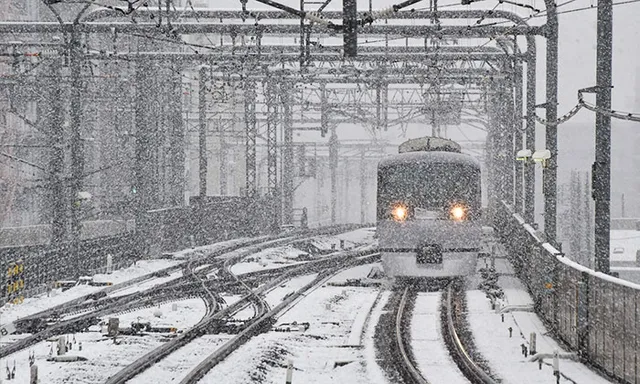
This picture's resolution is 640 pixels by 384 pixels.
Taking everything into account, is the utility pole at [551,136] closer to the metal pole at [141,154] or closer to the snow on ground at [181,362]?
the snow on ground at [181,362]

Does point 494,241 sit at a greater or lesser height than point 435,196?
lesser

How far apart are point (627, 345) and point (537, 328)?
520 centimetres

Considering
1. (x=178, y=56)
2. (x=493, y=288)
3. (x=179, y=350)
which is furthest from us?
(x=178, y=56)

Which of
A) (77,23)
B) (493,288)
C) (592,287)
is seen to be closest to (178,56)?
(77,23)

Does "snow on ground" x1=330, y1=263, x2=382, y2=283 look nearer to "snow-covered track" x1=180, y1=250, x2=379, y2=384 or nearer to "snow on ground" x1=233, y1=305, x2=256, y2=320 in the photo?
"snow-covered track" x1=180, y1=250, x2=379, y2=384

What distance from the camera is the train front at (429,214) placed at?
2052cm

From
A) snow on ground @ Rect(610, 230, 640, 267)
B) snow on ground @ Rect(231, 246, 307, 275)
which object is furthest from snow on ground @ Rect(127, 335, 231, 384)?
snow on ground @ Rect(610, 230, 640, 267)

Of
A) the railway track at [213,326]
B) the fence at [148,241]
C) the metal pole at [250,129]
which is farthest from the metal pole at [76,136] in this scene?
the metal pole at [250,129]

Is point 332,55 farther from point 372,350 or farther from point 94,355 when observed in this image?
point 94,355

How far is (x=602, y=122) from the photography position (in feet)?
43.4

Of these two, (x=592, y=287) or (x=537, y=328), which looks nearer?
(x=592, y=287)

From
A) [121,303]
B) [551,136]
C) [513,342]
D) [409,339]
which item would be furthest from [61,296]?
[551,136]

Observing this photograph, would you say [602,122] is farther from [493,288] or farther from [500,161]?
[500,161]

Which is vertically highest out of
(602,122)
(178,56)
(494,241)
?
(178,56)
